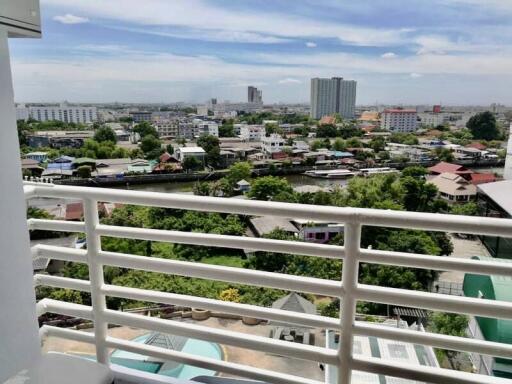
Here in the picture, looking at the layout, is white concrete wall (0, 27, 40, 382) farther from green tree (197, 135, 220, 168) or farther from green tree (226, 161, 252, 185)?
green tree (197, 135, 220, 168)

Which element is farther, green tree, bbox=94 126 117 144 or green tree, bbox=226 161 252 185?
green tree, bbox=226 161 252 185

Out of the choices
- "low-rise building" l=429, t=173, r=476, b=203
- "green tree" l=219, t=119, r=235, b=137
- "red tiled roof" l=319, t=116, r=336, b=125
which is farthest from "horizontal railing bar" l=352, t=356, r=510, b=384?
"green tree" l=219, t=119, r=235, b=137

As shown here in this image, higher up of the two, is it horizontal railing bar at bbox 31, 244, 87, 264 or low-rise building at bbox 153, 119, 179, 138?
low-rise building at bbox 153, 119, 179, 138

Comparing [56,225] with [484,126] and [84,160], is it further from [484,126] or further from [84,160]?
[84,160]

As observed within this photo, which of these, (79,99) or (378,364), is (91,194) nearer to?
(378,364)

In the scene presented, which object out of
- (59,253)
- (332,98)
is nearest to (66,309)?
(59,253)

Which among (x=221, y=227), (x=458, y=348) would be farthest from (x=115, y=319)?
(x=221, y=227)
